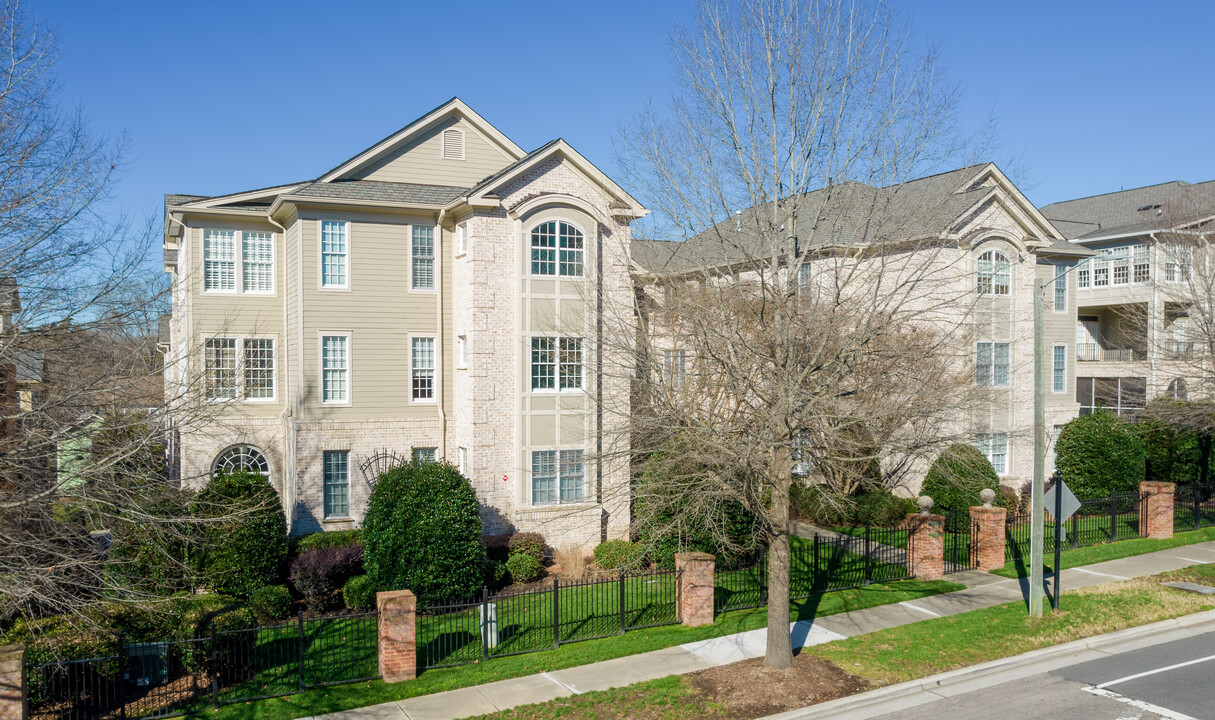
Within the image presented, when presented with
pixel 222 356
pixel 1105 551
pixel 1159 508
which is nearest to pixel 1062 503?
pixel 1105 551

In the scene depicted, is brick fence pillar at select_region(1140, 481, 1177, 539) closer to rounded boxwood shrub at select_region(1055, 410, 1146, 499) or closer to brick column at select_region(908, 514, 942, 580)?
rounded boxwood shrub at select_region(1055, 410, 1146, 499)

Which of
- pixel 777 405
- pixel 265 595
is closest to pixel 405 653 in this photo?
pixel 265 595

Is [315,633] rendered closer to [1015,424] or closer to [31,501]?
[31,501]

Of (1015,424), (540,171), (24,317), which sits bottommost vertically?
(1015,424)

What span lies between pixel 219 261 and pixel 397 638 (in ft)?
47.4

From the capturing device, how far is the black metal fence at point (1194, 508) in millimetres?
25031

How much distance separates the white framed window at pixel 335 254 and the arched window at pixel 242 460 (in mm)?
5107

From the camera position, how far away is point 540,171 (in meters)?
22.3

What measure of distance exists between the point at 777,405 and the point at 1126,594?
1052 centimetres

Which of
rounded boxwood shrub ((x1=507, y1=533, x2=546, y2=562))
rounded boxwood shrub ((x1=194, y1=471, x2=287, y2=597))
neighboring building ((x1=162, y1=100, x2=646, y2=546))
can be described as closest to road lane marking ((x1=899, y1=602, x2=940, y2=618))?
neighboring building ((x1=162, y1=100, x2=646, y2=546))

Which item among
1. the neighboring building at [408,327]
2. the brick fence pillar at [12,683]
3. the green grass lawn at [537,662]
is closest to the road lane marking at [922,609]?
the green grass lawn at [537,662]

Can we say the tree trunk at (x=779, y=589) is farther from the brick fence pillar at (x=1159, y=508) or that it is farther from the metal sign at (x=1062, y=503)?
the brick fence pillar at (x=1159, y=508)

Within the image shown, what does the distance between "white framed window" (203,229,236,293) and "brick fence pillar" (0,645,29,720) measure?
13878 mm

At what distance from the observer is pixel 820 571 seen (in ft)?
65.6
